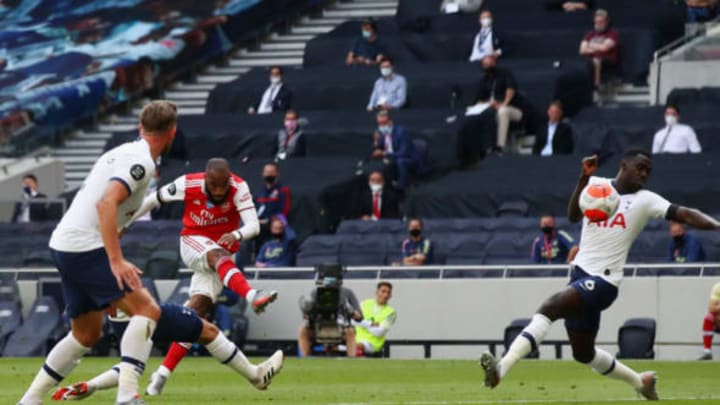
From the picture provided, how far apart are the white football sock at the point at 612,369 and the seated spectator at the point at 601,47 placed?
1817 centimetres

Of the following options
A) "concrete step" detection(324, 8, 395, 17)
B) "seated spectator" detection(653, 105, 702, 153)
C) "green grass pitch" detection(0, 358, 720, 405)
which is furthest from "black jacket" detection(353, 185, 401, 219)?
"concrete step" detection(324, 8, 395, 17)

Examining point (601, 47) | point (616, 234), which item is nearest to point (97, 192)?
point (616, 234)

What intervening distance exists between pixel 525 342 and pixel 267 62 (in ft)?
82.0

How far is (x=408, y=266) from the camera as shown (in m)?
26.2

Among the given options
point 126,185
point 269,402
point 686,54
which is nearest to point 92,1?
point 686,54

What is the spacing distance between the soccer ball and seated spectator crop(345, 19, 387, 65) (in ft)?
64.2

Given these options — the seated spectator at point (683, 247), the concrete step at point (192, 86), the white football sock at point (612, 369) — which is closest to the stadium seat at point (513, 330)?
the seated spectator at point (683, 247)

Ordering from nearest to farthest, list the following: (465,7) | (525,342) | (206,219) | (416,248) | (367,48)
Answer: (525,342), (206,219), (416,248), (367,48), (465,7)

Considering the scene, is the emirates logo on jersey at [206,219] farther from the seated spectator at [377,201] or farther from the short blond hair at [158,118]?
the seated spectator at [377,201]

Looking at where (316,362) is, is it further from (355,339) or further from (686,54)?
(686,54)

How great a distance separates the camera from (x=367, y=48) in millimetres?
34344

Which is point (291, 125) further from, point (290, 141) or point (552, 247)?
point (552, 247)

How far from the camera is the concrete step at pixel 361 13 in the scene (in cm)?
3931

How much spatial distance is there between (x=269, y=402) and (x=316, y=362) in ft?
24.1
